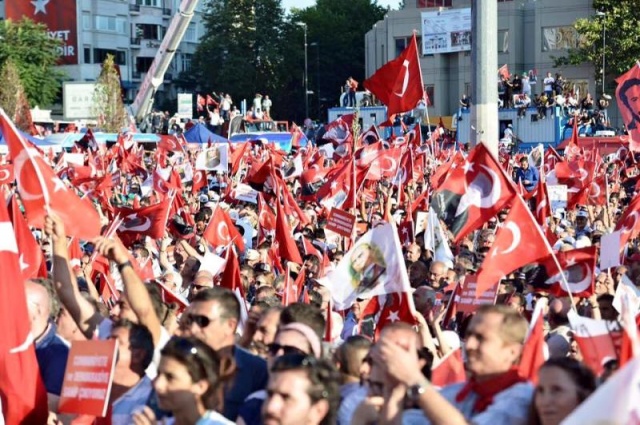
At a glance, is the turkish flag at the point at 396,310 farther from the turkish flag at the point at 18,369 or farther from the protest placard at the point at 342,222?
the protest placard at the point at 342,222

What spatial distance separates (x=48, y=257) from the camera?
42.7 feet

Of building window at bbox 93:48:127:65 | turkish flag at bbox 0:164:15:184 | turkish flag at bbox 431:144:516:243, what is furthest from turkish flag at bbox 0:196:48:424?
building window at bbox 93:48:127:65

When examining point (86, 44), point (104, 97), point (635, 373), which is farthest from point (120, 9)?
point (635, 373)

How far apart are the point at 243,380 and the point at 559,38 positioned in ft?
201

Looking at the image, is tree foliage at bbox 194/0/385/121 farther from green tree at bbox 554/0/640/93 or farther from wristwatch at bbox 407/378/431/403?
wristwatch at bbox 407/378/431/403

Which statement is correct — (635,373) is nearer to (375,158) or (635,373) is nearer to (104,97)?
(375,158)

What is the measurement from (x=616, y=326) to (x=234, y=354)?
163cm

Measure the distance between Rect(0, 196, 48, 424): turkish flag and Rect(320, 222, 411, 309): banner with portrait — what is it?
2.58 m

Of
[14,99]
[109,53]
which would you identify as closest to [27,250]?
[14,99]

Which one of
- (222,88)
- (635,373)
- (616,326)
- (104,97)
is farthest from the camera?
(222,88)

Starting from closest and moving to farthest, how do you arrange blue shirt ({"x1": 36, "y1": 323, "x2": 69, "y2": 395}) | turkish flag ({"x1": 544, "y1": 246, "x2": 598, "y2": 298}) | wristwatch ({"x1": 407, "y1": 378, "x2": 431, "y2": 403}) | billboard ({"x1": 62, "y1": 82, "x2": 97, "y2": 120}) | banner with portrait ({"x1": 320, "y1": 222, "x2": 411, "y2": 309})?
wristwatch ({"x1": 407, "y1": 378, "x2": 431, "y2": 403}), blue shirt ({"x1": 36, "y1": 323, "x2": 69, "y2": 395}), banner with portrait ({"x1": 320, "y1": 222, "x2": 411, "y2": 309}), turkish flag ({"x1": 544, "y1": 246, "x2": 598, "y2": 298}), billboard ({"x1": 62, "y1": 82, "x2": 97, "y2": 120})

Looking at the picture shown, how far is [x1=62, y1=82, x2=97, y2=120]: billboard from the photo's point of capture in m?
75.6

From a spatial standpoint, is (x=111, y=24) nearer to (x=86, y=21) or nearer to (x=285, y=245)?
(x=86, y=21)

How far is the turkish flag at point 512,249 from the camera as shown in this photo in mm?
8008
